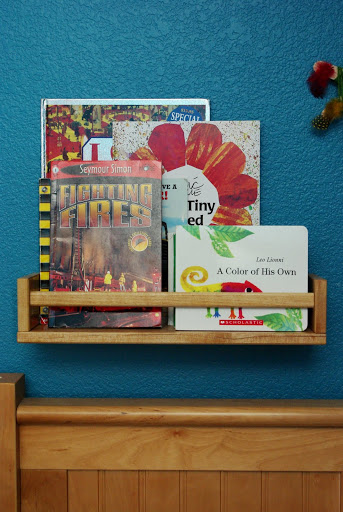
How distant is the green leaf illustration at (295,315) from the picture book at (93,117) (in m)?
0.43

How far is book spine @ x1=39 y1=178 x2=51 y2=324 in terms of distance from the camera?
92cm

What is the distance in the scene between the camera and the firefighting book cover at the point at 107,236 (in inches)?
36.0

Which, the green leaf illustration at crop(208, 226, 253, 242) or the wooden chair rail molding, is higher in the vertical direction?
the green leaf illustration at crop(208, 226, 253, 242)

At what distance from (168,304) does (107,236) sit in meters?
0.18

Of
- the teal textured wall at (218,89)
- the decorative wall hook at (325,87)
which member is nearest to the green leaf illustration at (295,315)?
the teal textured wall at (218,89)

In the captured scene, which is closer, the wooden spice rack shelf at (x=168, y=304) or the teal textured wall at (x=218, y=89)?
the wooden spice rack shelf at (x=168, y=304)

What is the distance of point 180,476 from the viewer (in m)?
0.97

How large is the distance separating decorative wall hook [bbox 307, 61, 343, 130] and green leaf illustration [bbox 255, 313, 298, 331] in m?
0.41

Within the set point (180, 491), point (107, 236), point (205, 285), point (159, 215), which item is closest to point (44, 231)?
point (107, 236)

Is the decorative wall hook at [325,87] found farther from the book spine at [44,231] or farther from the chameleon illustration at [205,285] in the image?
the book spine at [44,231]

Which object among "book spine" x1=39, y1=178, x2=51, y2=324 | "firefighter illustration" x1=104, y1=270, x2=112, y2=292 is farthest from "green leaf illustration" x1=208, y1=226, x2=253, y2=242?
"book spine" x1=39, y1=178, x2=51, y2=324

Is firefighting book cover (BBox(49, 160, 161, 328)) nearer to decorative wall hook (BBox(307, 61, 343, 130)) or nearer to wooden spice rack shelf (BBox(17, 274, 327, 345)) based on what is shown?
wooden spice rack shelf (BBox(17, 274, 327, 345))

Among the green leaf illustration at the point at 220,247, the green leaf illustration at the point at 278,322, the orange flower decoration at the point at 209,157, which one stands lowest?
the green leaf illustration at the point at 278,322

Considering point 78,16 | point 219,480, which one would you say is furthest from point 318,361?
point 78,16
